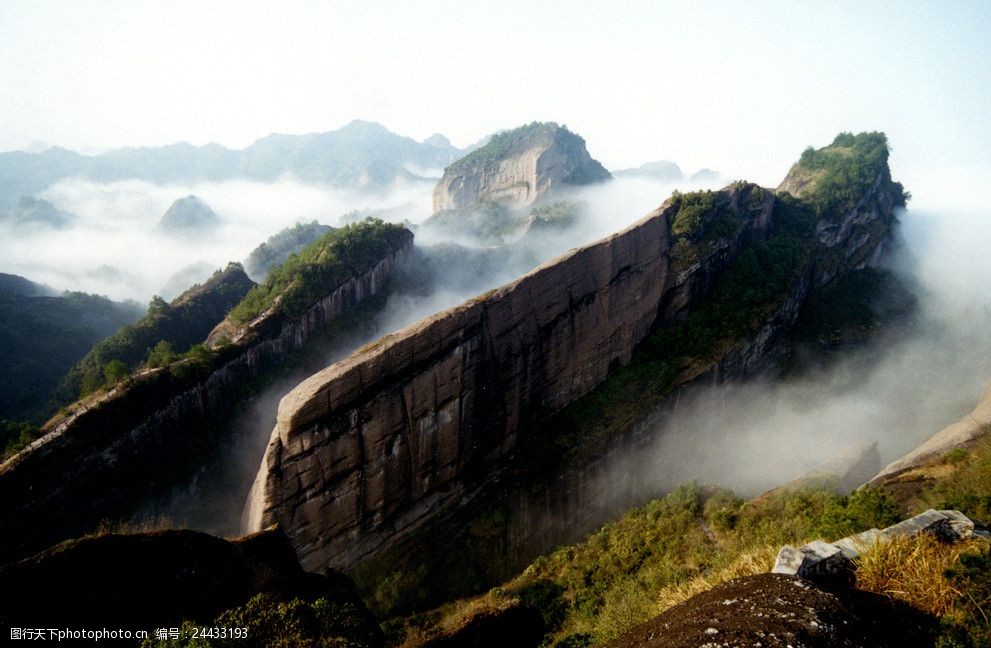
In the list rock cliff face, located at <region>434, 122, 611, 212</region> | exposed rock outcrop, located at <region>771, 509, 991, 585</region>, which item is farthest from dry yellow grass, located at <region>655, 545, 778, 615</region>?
rock cliff face, located at <region>434, 122, 611, 212</region>

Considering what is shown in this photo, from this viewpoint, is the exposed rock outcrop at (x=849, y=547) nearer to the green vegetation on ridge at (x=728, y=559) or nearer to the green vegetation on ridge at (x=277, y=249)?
the green vegetation on ridge at (x=728, y=559)

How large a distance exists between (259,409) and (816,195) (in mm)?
46671

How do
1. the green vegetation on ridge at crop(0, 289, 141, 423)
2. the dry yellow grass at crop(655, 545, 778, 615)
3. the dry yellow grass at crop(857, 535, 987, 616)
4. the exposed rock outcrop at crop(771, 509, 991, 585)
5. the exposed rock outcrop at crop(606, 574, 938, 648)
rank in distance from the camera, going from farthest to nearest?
the green vegetation on ridge at crop(0, 289, 141, 423)
the dry yellow grass at crop(655, 545, 778, 615)
the exposed rock outcrop at crop(771, 509, 991, 585)
the dry yellow grass at crop(857, 535, 987, 616)
the exposed rock outcrop at crop(606, 574, 938, 648)

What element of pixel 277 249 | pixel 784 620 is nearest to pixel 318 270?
pixel 784 620

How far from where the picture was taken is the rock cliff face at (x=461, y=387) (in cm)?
1775

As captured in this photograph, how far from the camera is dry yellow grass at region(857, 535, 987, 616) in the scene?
4914 millimetres

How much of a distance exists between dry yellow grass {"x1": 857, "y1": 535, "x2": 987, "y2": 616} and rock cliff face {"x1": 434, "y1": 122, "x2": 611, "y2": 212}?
97711 mm

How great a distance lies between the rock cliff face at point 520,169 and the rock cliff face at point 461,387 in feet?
241

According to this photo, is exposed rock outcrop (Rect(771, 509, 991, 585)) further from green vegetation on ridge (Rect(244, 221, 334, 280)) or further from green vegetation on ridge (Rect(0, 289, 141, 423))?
green vegetation on ridge (Rect(244, 221, 334, 280))

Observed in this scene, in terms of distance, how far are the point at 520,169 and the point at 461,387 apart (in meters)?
90.0

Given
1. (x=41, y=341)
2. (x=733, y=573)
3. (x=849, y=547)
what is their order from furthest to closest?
(x=41, y=341), (x=733, y=573), (x=849, y=547)

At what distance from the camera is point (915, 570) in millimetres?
5246

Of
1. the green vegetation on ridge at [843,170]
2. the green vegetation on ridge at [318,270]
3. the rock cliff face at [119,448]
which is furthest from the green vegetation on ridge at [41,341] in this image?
the green vegetation on ridge at [843,170]

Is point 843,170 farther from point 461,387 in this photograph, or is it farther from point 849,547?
point 849,547
